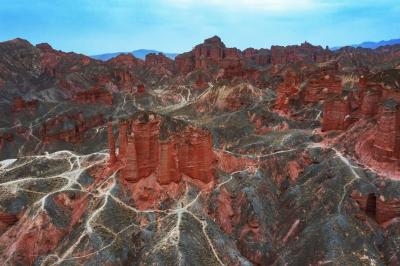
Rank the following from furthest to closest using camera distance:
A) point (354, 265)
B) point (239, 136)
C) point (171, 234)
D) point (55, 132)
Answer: point (55, 132)
point (239, 136)
point (171, 234)
point (354, 265)

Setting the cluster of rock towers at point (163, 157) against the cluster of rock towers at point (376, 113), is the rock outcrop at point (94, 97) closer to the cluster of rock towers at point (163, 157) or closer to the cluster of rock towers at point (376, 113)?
the cluster of rock towers at point (163, 157)

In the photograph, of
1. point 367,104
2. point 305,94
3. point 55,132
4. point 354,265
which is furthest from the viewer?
point 55,132

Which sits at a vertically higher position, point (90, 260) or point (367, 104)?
point (367, 104)

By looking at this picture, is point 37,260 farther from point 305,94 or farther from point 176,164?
point 305,94

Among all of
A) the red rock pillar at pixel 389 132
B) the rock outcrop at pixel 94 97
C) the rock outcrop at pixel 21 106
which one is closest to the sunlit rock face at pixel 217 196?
→ the red rock pillar at pixel 389 132

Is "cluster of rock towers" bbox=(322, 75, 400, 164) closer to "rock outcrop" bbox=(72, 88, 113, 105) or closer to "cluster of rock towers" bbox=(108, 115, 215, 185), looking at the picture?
"cluster of rock towers" bbox=(108, 115, 215, 185)

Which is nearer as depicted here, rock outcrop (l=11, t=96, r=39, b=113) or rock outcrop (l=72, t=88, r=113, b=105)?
rock outcrop (l=11, t=96, r=39, b=113)

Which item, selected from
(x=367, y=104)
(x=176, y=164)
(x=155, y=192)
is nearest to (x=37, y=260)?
(x=155, y=192)

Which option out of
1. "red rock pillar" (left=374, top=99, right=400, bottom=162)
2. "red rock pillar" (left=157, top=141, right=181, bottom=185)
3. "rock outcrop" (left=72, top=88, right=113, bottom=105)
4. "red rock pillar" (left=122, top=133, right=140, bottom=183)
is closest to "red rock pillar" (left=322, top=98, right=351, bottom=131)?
"red rock pillar" (left=374, top=99, right=400, bottom=162)

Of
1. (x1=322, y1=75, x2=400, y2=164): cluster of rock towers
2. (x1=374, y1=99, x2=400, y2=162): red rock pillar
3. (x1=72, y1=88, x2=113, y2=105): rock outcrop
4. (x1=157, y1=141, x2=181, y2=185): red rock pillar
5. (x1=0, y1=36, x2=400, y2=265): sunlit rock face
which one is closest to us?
(x1=0, y1=36, x2=400, y2=265): sunlit rock face
